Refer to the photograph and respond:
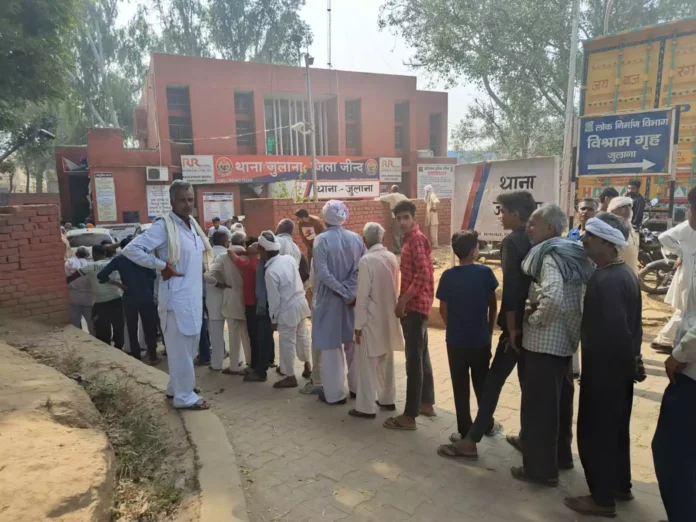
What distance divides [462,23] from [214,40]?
63.5 feet

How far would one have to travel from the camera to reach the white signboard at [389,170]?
24469 millimetres

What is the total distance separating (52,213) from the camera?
577 centimetres

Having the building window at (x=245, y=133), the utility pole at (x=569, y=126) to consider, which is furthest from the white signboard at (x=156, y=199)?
the utility pole at (x=569, y=126)

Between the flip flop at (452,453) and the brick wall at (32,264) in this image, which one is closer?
the flip flop at (452,453)

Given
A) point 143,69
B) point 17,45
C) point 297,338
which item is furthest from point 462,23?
point 143,69

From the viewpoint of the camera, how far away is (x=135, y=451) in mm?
2973

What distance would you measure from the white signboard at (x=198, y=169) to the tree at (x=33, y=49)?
25.8 ft

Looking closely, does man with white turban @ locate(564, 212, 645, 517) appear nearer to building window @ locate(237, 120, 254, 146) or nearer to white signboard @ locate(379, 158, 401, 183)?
building window @ locate(237, 120, 254, 146)

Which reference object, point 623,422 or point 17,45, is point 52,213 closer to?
point 623,422

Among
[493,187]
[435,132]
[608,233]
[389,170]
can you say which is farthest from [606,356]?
[435,132]

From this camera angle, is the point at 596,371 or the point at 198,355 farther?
the point at 198,355

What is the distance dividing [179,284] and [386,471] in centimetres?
200

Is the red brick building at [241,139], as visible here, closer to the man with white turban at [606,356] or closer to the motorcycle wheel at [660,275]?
the motorcycle wheel at [660,275]

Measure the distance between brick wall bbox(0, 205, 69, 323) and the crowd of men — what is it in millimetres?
1927
